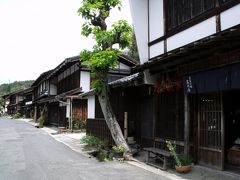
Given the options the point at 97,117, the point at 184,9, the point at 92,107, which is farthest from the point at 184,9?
the point at 92,107

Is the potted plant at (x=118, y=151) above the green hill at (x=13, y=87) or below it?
below

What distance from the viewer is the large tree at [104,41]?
44.5 feet

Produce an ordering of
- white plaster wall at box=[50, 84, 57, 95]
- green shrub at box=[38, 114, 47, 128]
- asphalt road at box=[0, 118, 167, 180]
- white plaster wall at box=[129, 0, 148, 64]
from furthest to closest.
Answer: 1. white plaster wall at box=[50, 84, 57, 95]
2. green shrub at box=[38, 114, 47, 128]
3. white plaster wall at box=[129, 0, 148, 64]
4. asphalt road at box=[0, 118, 167, 180]

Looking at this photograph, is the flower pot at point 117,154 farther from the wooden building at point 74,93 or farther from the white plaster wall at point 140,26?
the wooden building at point 74,93

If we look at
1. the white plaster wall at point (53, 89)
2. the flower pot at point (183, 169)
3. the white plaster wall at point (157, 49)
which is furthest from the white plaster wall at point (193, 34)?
the white plaster wall at point (53, 89)

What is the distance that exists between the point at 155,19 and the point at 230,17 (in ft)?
15.9

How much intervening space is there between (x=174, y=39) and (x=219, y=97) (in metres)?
3.00

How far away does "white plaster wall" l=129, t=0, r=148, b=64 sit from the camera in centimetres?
1352

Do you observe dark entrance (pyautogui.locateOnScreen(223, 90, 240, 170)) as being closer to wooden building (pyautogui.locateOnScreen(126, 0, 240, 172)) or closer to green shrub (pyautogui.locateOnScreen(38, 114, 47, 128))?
wooden building (pyautogui.locateOnScreen(126, 0, 240, 172))

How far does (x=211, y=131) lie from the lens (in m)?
10.5

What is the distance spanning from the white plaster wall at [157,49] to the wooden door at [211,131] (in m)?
2.76

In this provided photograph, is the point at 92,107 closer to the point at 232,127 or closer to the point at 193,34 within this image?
the point at 232,127

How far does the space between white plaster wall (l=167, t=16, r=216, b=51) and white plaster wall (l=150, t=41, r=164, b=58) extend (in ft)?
1.81

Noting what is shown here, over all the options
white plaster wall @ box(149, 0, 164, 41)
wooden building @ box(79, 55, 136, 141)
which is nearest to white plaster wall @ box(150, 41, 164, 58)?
white plaster wall @ box(149, 0, 164, 41)
